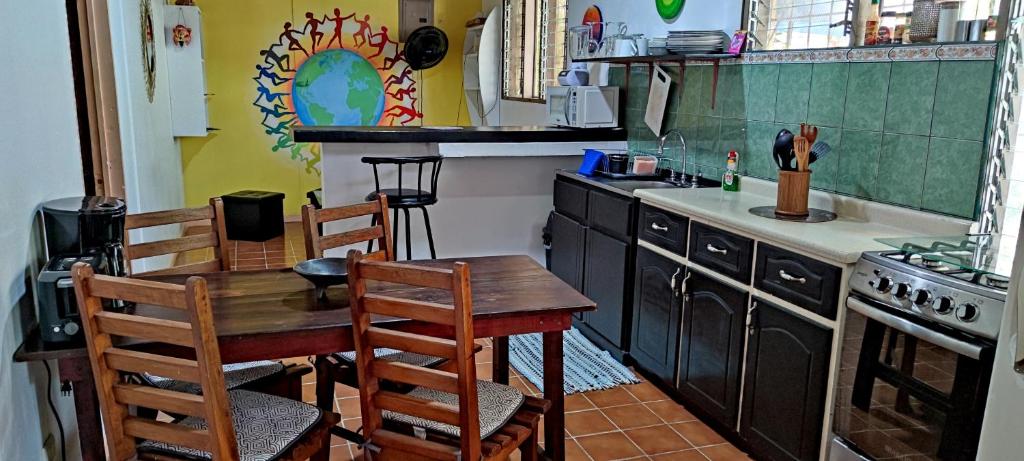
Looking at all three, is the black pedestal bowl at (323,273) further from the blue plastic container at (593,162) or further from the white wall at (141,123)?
the blue plastic container at (593,162)

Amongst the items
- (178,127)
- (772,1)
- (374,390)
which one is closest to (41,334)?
(374,390)

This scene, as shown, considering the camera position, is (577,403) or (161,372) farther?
(577,403)

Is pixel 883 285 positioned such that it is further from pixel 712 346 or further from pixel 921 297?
pixel 712 346

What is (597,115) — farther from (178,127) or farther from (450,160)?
(178,127)

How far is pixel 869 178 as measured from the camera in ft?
9.09

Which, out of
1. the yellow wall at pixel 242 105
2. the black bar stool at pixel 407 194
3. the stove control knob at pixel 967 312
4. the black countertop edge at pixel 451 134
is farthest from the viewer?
the yellow wall at pixel 242 105

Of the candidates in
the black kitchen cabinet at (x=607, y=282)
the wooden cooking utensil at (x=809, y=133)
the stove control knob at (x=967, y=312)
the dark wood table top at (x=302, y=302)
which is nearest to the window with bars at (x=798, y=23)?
the wooden cooking utensil at (x=809, y=133)

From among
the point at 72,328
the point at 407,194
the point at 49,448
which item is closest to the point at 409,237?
the point at 407,194

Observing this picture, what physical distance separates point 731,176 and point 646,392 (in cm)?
107

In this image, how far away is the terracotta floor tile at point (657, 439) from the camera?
2801 mm

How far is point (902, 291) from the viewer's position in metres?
2.00

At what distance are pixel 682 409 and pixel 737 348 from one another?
557 mm

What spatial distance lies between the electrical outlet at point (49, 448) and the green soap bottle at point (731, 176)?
2796 mm

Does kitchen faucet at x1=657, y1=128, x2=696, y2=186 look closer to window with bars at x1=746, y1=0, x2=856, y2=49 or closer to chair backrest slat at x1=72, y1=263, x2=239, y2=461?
window with bars at x1=746, y1=0, x2=856, y2=49
